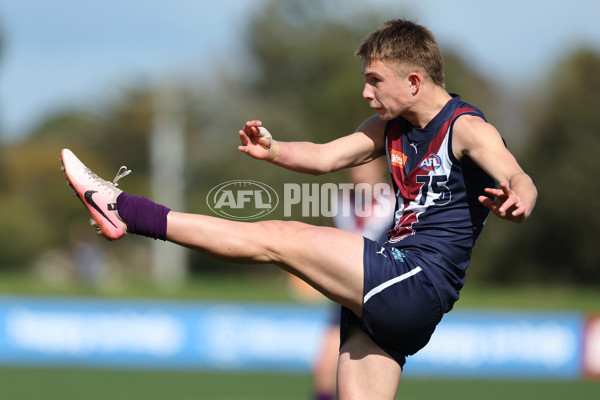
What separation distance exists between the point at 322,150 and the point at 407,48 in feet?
2.63

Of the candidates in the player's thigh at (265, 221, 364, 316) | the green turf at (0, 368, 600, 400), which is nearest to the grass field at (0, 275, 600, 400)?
the green turf at (0, 368, 600, 400)

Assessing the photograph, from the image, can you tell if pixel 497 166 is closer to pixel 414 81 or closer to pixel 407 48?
pixel 414 81

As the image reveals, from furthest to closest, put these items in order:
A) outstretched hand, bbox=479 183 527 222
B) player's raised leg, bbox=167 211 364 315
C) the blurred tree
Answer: the blurred tree
player's raised leg, bbox=167 211 364 315
outstretched hand, bbox=479 183 527 222

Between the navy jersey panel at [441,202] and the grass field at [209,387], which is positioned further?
the grass field at [209,387]

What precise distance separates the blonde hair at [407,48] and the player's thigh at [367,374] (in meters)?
1.45

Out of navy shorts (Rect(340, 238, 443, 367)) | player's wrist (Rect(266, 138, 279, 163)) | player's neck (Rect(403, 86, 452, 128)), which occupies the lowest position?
navy shorts (Rect(340, 238, 443, 367))

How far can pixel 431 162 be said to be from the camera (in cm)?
446

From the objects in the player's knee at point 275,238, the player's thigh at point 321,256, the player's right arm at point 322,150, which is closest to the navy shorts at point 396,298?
the player's thigh at point 321,256

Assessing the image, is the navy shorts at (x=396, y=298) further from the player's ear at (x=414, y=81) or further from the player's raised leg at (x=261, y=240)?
the player's ear at (x=414, y=81)

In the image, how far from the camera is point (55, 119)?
5031 cm

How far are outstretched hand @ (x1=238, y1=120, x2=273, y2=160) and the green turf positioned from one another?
6787mm

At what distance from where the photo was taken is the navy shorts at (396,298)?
4242 millimetres

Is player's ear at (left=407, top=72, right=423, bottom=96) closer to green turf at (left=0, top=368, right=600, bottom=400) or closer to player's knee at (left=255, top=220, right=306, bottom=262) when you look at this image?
player's knee at (left=255, top=220, right=306, bottom=262)

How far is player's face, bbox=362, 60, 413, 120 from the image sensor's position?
4.50m
